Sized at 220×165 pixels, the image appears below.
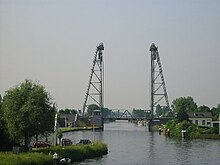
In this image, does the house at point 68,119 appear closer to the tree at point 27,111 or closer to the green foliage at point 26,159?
the tree at point 27,111

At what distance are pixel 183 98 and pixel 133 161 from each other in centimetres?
11297

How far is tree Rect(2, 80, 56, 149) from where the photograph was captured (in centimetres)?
3650

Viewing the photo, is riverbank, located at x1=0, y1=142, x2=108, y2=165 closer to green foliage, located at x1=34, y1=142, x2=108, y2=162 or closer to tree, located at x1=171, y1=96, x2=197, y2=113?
green foliage, located at x1=34, y1=142, x2=108, y2=162

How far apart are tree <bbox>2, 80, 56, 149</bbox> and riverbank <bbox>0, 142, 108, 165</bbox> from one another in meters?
1.84

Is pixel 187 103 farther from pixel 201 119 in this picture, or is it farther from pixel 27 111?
pixel 27 111

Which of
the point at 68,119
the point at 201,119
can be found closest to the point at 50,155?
the point at 201,119

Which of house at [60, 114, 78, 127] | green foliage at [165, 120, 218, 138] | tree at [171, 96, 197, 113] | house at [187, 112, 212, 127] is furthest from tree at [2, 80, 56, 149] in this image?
tree at [171, 96, 197, 113]

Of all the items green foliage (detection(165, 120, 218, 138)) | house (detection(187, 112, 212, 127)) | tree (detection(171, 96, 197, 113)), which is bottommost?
green foliage (detection(165, 120, 218, 138))

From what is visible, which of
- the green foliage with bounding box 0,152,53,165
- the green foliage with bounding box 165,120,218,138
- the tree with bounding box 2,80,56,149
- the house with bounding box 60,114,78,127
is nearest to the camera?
the green foliage with bounding box 0,152,53,165

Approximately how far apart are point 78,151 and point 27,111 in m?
6.05

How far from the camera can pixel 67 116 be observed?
13475 centimetres

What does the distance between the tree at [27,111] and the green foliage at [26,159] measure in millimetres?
3952

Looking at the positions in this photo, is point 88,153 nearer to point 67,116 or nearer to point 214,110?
point 67,116

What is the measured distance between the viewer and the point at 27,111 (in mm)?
36562
